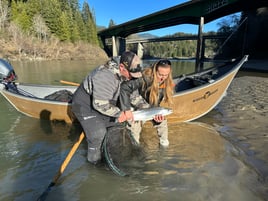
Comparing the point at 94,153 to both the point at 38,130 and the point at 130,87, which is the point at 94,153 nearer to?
the point at 130,87

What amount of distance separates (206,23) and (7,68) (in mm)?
38981

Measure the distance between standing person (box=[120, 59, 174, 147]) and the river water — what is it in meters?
0.88

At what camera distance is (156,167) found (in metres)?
3.83

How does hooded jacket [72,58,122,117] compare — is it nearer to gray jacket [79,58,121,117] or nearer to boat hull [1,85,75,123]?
gray jacket [79,58,121,117]

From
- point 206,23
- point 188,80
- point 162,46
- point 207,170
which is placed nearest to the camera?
point 207,170

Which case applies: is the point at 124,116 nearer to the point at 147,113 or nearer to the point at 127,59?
the point at 147,113

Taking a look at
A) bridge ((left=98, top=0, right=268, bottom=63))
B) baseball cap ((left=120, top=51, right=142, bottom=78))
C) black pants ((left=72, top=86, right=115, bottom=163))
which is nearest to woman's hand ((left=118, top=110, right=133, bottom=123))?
black pants ((left=72, top=86, right=115, bottom=163))

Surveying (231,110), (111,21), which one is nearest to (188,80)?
(231,110)

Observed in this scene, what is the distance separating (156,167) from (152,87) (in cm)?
151

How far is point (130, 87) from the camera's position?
341cm

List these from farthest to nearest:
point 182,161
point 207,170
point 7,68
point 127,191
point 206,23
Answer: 1. point 206,23
2. point 7,68
3. point 182,161
4. point 207,170
5. point 127,191

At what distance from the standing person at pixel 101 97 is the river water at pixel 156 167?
602 millimetres

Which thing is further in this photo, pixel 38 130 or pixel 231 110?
pixel 231 110

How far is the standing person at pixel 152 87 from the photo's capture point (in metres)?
3.31
